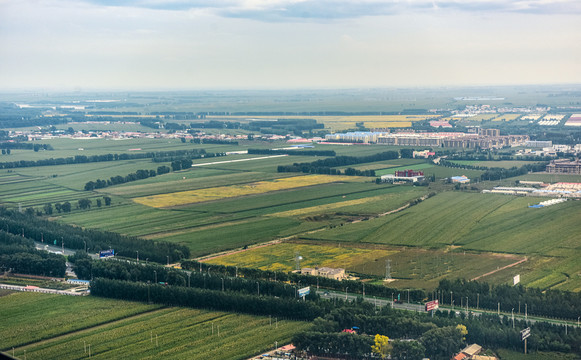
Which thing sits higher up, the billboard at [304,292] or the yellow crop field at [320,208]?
the billboard at [304,292]

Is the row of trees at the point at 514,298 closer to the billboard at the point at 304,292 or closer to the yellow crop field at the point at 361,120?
the billboard at the point at 304,292

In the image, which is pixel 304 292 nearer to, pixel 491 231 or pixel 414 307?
pixel 414 307

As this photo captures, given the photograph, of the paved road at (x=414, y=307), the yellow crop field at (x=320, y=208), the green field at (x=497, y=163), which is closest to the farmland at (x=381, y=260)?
the paved road at (x=414, y=307)

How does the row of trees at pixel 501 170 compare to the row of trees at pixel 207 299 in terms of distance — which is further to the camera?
the row of trees at pixel 501 170

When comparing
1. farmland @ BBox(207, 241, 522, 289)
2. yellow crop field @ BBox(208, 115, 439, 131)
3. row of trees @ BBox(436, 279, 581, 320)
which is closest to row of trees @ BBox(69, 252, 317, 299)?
farmland @ BBox(207, 241, 522, 289)

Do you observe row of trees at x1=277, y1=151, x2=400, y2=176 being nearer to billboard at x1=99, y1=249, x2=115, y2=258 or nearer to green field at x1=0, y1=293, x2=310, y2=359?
billboard at x1=99, y1=249, x2=115, y2=258

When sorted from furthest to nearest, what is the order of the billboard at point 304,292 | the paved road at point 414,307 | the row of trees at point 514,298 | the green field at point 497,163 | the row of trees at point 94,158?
the row of trees at point 94,158 < the green field at point 497,163 < the billboard at point 304,292 < the row of trees at point 514,298 < the paved road at point 414,307

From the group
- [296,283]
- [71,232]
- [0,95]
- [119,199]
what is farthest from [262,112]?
[296,283]

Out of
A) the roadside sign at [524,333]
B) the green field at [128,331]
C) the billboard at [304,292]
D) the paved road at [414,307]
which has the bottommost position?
the green field at [128,331]

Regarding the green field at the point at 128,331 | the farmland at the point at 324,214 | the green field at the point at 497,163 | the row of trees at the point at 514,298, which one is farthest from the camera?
the green field at the point at 497,163
